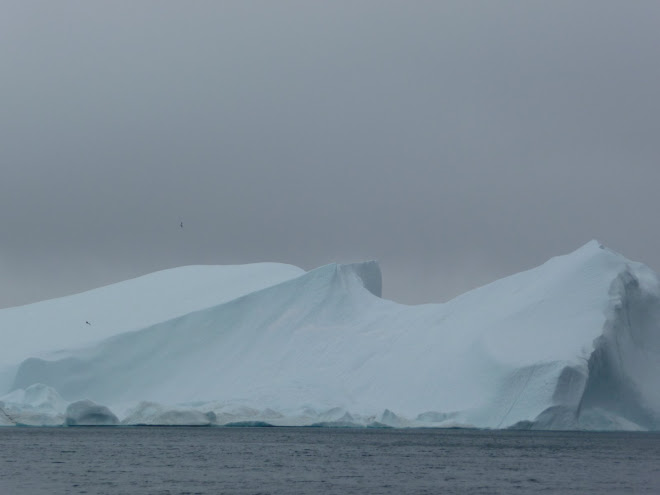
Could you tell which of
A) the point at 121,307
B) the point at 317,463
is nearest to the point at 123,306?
the point at 121,307

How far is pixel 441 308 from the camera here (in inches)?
1666

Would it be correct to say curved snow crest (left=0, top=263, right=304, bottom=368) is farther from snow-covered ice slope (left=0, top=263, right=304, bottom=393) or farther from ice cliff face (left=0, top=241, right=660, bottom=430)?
ice cliff face (left=0, top=241, right=660, bottom=430)

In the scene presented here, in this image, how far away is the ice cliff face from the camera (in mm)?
35406

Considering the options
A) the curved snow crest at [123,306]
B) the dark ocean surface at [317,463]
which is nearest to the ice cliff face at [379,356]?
the curved snow crest at [123,306]

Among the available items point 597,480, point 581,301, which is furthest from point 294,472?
point 581,301

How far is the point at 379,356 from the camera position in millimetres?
40438

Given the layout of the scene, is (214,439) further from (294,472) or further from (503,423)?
(294,472)

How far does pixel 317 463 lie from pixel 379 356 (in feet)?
40.7

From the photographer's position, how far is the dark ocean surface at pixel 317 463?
903 inches

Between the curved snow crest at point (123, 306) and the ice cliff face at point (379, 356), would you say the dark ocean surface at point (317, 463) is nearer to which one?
the ice cliff face at point (379, 356)

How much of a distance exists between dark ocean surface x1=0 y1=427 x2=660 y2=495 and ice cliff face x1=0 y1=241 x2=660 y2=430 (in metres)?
1.02

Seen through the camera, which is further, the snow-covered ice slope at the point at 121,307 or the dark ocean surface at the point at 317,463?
the snow-covered ice slope at the point at 121,307

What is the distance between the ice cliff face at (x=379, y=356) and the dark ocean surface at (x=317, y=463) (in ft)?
3.35

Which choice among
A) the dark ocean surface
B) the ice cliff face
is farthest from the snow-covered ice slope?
the dark ocean surface
